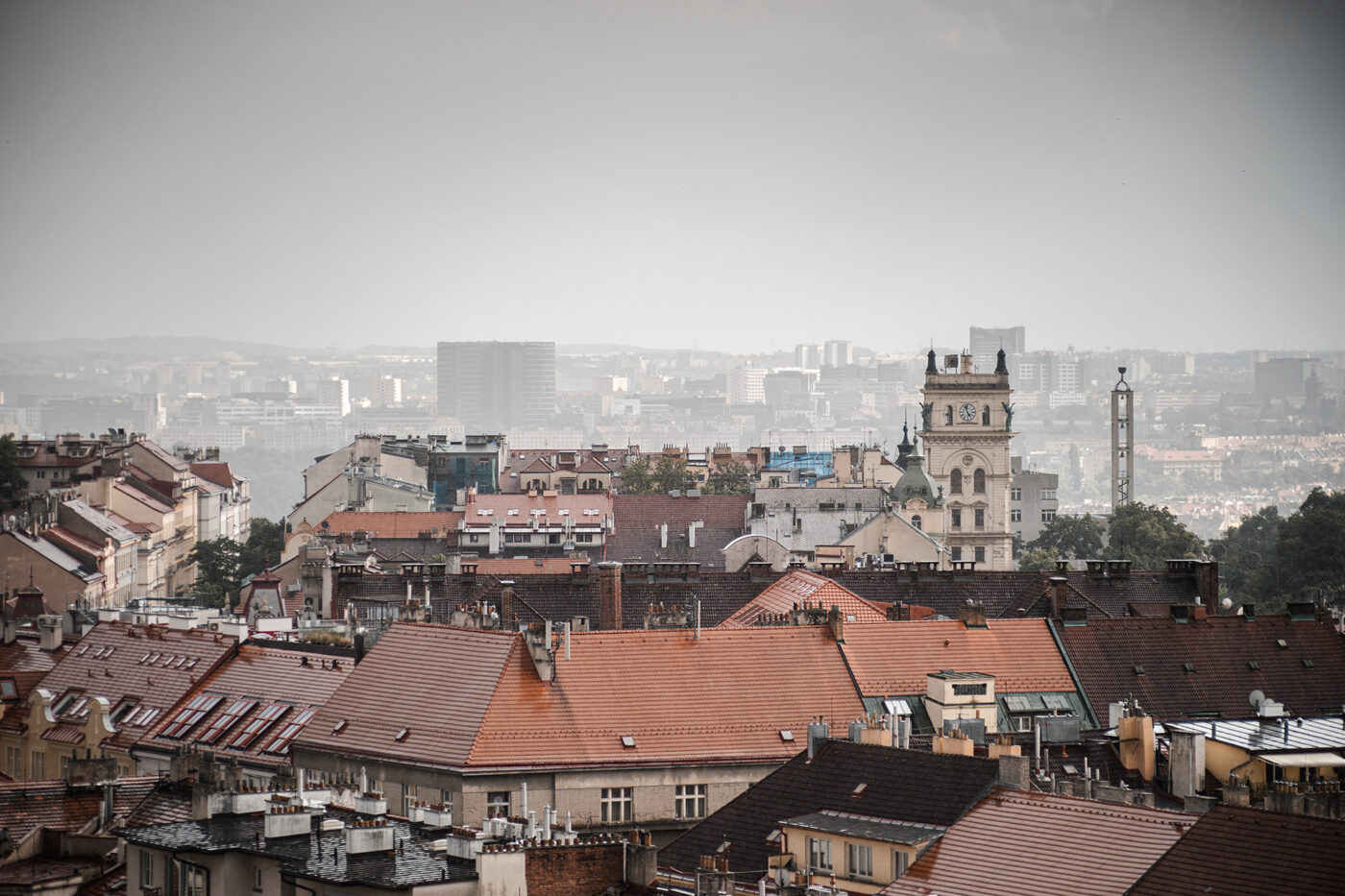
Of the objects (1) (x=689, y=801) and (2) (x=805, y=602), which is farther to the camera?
(2) (x=805, y=602)

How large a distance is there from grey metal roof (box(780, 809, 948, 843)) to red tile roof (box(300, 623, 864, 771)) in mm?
7410

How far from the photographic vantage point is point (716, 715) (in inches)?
1672

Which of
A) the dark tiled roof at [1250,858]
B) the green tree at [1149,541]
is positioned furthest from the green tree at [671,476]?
the dark tiled roof at [1250,858]

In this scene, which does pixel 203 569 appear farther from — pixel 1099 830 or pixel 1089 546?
pixel 1099 830

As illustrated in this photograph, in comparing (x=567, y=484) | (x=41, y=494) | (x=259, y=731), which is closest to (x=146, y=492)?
(x=41, y=494)

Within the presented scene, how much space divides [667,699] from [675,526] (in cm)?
6120

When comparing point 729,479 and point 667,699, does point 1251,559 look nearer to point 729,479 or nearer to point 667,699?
point 729,479

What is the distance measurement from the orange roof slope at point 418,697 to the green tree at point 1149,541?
249 feet

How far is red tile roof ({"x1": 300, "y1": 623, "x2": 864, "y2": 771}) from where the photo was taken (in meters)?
40.8

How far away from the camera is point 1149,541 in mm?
126188

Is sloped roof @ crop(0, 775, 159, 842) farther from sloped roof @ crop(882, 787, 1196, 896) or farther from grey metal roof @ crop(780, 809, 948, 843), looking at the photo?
sloped roof @ crop(882, 787, 1196, 896)

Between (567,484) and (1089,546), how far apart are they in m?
28.7

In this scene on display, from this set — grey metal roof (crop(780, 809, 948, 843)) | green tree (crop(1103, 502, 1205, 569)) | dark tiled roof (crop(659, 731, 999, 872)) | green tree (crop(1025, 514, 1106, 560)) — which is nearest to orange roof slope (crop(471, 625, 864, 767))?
dark tiled roof (crop(659, 731, 999, 872))

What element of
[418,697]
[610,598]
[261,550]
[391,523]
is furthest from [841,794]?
[261,550]
